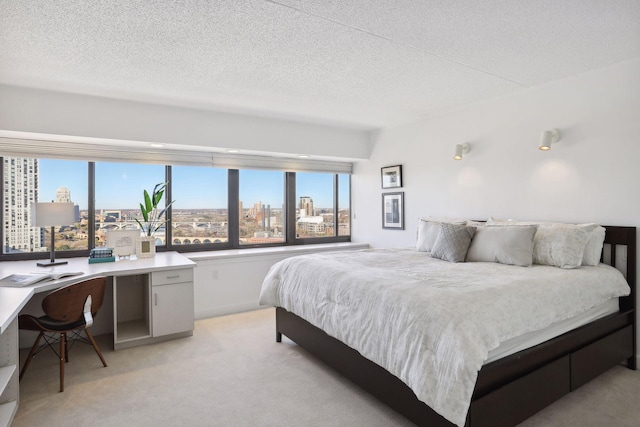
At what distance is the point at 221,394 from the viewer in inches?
96.2

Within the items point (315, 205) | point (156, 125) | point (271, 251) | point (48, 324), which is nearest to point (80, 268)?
point (48, 324)

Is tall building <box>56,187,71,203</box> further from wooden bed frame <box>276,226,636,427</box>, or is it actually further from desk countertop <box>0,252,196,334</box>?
wooden bed frame <box>276,226,636,427</box>

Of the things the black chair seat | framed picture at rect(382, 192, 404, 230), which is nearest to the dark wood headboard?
framed picture at rect(382, 192, 404, 230)

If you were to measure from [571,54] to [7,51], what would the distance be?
3990mm

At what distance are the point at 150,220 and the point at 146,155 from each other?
2.44 ft

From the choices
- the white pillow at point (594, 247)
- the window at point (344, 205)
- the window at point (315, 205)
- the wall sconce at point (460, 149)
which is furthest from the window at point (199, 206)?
the white pillow at point (594, 247)

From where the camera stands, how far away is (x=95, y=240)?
3.88m

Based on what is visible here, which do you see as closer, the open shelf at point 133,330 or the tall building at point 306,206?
the open shelf at point 133,330

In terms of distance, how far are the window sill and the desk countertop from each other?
1.21 feet

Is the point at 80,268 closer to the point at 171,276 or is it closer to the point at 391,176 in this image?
the point at 171,276

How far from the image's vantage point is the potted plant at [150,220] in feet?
12.3

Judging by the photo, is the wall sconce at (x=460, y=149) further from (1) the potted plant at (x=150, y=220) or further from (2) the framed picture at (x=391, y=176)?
(1) the potted plant at (x=150, y=220)

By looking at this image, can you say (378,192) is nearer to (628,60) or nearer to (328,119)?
(328,119)

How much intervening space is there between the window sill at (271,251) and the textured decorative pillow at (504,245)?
2.19m
